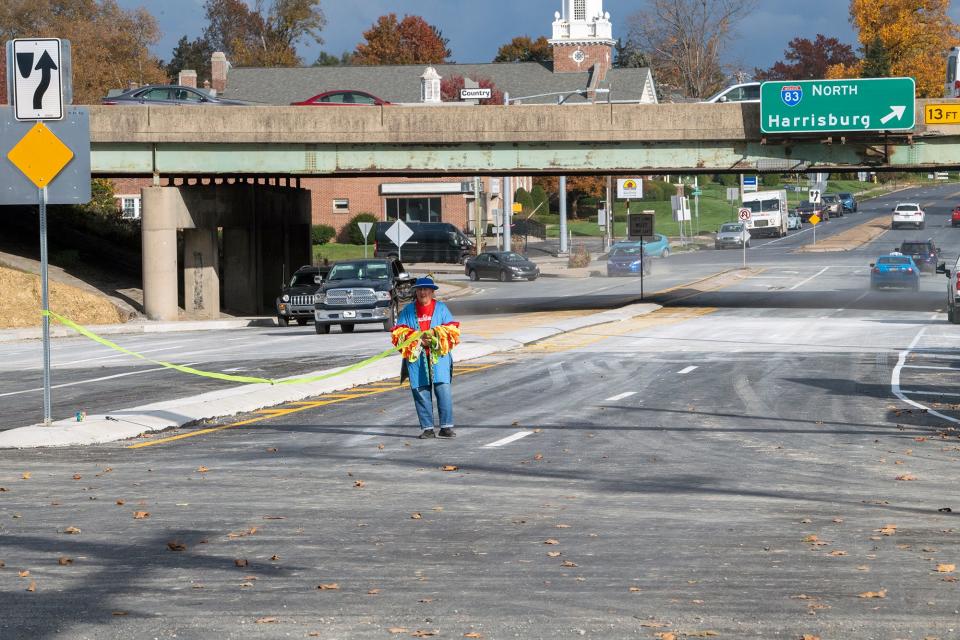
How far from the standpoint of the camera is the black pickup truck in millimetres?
33844

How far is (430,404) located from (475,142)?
28904 mm

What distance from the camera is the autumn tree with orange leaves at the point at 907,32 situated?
111250mm

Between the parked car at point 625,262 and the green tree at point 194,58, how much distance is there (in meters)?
76.6

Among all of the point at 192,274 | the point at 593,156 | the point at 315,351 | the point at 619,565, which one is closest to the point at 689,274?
the point at 593,156

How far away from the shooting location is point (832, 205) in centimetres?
11400

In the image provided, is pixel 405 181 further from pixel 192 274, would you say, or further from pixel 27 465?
pixel 27 465

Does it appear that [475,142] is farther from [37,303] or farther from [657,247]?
[657,247]

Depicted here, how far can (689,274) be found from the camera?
67.0 m

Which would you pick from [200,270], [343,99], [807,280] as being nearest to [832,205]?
[807,280]

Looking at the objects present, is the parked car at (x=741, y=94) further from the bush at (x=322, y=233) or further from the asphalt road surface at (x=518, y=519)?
the bush at (x=322, y=233)

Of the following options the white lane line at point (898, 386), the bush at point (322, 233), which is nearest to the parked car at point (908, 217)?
the bush at point (322, 233)

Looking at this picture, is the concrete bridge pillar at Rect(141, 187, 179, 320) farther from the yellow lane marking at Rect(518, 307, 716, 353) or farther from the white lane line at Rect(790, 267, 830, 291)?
the white lane line at Rect(790, 267, 830, 291)

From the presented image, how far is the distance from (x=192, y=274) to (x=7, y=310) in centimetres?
646

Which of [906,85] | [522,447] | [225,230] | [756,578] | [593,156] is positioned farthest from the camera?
[225,230]
